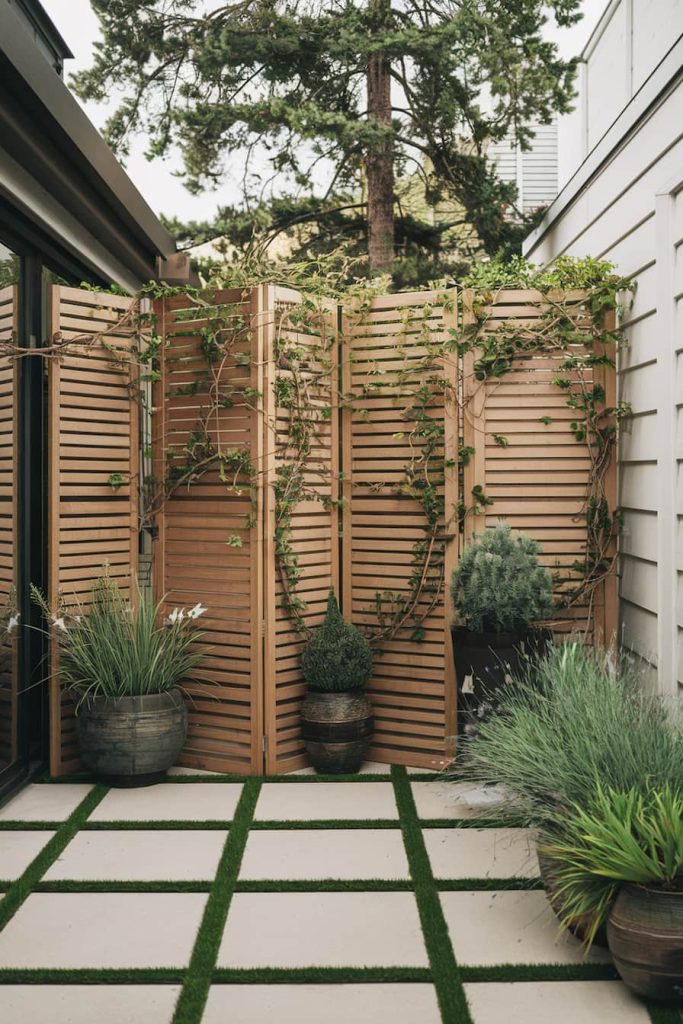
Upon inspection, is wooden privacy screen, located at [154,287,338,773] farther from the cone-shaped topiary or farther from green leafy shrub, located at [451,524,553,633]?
green leafy shrub, located at [451,524,553,633]

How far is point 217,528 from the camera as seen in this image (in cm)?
501

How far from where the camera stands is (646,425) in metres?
4.42

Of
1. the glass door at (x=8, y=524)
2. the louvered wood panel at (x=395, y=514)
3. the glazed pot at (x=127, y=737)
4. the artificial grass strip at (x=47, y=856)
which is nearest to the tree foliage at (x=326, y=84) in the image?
the louvered wood panel at (x=395, y=514)

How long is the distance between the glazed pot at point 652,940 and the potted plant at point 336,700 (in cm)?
227

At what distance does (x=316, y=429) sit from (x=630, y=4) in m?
2.86

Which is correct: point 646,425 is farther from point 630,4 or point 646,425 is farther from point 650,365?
point 630,4

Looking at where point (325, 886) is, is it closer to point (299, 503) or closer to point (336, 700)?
point (336, 700)

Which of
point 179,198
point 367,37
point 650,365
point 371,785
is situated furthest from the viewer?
point 179,198

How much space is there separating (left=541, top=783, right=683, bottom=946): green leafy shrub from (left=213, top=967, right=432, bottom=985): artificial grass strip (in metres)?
0.48

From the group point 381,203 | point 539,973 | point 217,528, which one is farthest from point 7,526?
point 381,203

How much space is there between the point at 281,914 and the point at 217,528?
220cm

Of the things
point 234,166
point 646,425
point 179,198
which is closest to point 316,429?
point 646,425

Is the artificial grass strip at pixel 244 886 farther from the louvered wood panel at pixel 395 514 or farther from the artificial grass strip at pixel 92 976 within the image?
the louvered wood panel at pixel 395 514

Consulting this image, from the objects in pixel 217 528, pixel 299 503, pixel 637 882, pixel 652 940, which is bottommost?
pixel 652 940
